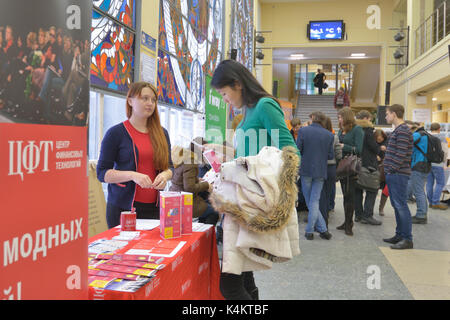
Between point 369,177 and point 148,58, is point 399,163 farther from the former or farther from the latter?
point 148,58

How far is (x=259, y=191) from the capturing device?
4.67 feet

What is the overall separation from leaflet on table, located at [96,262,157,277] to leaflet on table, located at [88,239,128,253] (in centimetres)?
18

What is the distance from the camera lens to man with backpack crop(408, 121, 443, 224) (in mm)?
5512

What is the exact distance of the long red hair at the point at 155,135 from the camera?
2133 mm

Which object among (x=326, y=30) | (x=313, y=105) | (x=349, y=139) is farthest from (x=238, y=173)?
(x=313, y=105)

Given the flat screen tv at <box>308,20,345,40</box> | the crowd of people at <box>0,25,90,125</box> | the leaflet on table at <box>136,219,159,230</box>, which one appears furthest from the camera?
the flat screen tv at <box>308,20,345,40</box>

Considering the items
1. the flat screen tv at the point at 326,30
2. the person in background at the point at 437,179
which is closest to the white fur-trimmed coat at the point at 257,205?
the person in background at the point at 437,179

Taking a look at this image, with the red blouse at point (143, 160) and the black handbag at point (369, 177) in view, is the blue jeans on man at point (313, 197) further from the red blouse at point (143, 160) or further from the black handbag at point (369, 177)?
the red blouse at point (143, 160)

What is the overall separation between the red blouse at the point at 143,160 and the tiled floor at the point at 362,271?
4.13 ft

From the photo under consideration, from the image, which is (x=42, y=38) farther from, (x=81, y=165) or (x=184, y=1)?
(x=184, y=1)

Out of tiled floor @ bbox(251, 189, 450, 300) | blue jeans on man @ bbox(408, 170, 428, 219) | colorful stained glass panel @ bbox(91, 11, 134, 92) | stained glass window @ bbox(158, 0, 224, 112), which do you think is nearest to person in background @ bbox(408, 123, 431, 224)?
blue jeans on man @ bbox(408, 170, 428, 219)

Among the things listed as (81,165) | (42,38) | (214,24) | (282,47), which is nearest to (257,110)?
(81,165)

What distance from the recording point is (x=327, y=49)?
15.7 metres

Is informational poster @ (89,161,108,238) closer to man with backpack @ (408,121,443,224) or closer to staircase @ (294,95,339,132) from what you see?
man with backpack @ (408,121,443,224)
